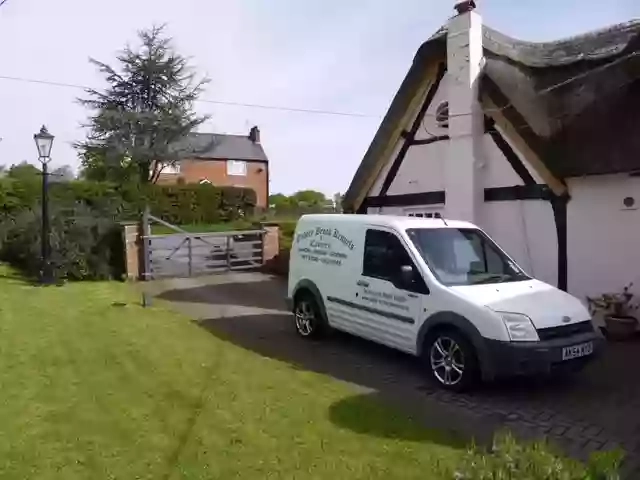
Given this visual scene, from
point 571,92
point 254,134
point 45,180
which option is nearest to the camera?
point 571,92

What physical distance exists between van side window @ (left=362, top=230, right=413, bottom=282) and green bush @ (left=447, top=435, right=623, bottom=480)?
328cm

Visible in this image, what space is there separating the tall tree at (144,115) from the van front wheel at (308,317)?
26462mm

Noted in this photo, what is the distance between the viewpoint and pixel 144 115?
32969mm

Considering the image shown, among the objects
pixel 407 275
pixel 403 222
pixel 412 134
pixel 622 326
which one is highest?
pixel 412 134

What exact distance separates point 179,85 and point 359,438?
3287 centimetres

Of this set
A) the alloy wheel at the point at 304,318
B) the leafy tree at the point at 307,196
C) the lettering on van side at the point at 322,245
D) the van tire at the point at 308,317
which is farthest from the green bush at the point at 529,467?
the leafy tree at the point at 307,196

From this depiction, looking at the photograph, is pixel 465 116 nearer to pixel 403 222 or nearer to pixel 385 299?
pixel 403 222

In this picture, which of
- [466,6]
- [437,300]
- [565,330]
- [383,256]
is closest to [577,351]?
[565,330]

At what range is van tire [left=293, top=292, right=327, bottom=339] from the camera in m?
8.62

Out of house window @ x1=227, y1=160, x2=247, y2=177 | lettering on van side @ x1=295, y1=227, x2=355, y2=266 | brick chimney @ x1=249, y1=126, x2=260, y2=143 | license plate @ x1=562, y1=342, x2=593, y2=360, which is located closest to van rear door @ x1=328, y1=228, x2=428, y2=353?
lettering on van side @ x1=295, y1=227, x2=355, y2=266

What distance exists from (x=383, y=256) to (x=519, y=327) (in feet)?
6.84

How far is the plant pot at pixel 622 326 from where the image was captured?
8594 millimetres

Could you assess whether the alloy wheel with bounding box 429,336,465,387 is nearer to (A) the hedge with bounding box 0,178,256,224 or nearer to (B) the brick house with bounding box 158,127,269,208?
(A) the hedge with bounding box 0,178,256,224

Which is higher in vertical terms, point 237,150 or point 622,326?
point 237,150
